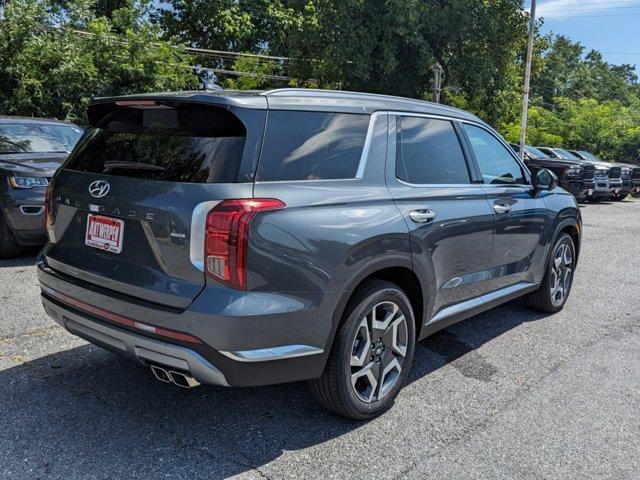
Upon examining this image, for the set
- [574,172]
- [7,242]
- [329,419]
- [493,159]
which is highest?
[493,159]

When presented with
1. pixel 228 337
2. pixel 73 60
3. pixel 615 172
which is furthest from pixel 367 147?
pixel 615 172

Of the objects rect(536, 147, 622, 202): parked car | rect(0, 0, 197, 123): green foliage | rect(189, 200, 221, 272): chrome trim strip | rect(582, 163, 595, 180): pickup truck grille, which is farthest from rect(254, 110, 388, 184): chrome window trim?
rect(536, 147, 622, 202): parked car

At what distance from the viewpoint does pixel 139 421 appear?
10.0ft

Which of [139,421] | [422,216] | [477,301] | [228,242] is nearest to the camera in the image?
[228,242]

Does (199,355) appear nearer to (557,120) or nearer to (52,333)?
(52,333)

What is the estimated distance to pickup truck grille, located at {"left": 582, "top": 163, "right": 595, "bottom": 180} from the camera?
17.4 meters

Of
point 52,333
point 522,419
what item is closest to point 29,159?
point 52,333

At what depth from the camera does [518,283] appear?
4648 millimetres

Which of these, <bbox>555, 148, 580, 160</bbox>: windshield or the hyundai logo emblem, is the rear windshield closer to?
the hyundai logo emblem

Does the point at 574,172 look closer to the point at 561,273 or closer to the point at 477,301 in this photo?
the point at 561,273

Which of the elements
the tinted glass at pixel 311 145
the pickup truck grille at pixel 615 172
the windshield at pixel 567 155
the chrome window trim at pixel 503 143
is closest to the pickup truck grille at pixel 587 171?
the pickup truck grille at pixel 615 172

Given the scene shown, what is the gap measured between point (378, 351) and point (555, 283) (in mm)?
2872

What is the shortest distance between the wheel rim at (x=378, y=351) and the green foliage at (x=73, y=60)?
44.0 feet

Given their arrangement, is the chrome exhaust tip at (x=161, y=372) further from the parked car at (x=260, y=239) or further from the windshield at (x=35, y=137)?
the windshield at (x=35, y=137)
